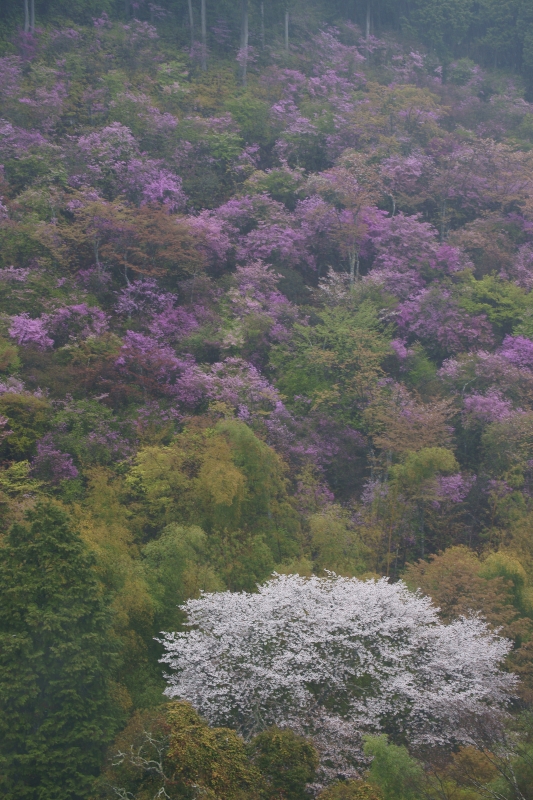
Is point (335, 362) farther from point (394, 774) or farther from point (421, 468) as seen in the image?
point (394, 774)

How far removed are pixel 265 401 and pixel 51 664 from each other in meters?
15.0

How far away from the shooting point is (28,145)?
3759 cm

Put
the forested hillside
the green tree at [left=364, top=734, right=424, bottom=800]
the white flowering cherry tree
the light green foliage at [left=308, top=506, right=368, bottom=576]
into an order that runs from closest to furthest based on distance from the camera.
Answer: the green tree at [left=364, top=734, right=424, bottom=800], the forested hillside, the white flowering cherry tree, the light green foliage at [left=308, top=506, right=368, bottom=576]

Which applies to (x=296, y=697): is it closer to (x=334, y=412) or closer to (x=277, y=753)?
(x=277, y=753)

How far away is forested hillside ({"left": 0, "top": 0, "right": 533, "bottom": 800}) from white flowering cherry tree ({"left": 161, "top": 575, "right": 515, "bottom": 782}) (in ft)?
0.32

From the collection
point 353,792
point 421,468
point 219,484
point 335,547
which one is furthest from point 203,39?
point 353,792

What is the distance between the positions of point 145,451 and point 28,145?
65.0ft

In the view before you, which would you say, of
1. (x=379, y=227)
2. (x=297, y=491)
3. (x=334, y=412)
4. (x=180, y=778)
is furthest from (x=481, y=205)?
(x=180, y=778)

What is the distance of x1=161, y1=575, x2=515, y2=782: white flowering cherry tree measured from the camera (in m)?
17.4

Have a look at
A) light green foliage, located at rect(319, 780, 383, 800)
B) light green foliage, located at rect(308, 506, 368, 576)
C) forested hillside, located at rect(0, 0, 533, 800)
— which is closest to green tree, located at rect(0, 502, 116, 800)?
forested hillside, located at rect(0, 0, 533, 800)

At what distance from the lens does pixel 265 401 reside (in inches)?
1187

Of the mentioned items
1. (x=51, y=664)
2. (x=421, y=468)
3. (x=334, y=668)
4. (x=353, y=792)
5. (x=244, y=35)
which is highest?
(x=244, y=35)

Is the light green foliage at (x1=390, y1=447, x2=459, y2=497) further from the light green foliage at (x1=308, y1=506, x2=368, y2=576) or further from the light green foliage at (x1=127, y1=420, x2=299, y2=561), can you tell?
the light green foliage at (x1=127, y1=420, x2=299, y2=561)

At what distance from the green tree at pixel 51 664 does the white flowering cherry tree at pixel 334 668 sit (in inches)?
71.9
